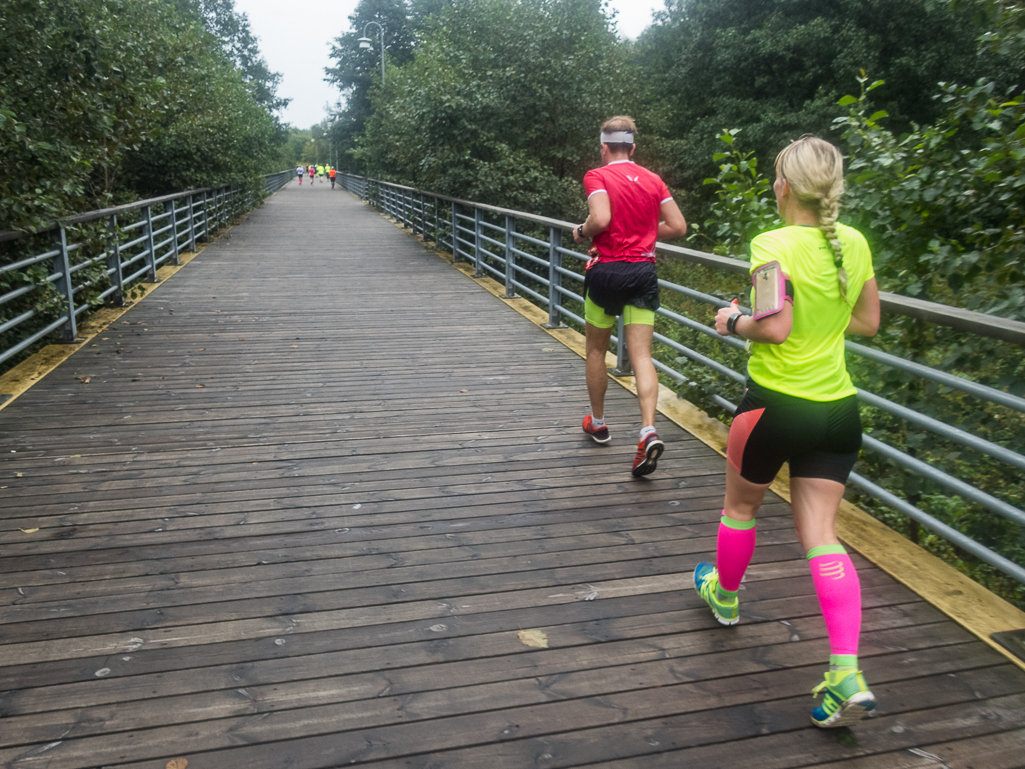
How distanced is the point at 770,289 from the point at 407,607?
1.68m

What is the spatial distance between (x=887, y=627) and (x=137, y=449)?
3.77 m

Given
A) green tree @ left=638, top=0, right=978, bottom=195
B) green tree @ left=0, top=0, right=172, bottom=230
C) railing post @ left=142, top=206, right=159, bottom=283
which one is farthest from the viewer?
green tree @ left=638, top=0, right=978, bottom=195

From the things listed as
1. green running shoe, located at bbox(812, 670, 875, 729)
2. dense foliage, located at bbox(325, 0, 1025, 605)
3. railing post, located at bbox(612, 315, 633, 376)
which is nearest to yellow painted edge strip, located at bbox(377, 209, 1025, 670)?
dense foliage, located at bbox(325, 0, 1025, 605)

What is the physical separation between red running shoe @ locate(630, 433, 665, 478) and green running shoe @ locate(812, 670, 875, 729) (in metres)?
1.85

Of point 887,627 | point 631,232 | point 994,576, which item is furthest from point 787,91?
point 887,627

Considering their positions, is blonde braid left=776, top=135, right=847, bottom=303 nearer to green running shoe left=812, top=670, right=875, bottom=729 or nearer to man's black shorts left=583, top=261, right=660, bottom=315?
green running shoe left=812, top=670, right=875, bottom=729

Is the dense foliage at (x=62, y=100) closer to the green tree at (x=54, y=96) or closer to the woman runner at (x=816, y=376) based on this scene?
the green tree at (x=54, y=96)

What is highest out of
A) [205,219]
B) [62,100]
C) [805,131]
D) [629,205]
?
[805,131]

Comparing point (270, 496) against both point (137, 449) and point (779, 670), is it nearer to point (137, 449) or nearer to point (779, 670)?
point (137, 449)

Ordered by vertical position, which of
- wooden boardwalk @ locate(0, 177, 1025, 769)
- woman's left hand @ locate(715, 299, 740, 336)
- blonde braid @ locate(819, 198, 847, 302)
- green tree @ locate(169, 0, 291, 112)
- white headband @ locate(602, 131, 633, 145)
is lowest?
wooden boardwalk @ locate(0, 177, 1025, 769)

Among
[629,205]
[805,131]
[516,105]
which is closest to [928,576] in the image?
[629,205]

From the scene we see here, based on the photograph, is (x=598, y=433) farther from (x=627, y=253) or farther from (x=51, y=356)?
(x=51, y=356)

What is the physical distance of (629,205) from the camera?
4.16 metres

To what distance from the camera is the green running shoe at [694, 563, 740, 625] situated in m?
2.80
